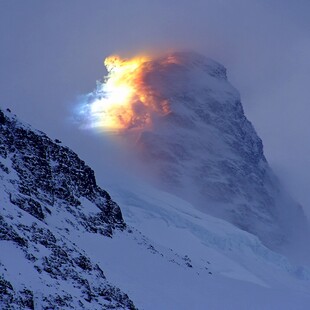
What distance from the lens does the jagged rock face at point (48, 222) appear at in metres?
35.9

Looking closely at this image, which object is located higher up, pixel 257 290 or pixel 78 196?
pixel 257 290

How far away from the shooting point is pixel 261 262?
125 m

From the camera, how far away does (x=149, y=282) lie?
182 ft

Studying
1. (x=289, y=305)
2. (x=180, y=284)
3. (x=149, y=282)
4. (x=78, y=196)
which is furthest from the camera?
(x=289, y=305)

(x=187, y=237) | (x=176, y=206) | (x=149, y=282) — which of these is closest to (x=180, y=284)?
(x=149, y=282)

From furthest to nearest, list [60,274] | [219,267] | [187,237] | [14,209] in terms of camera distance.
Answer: [187,237], [219,267], [14,209], [60,274]

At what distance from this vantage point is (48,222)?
5256 cm

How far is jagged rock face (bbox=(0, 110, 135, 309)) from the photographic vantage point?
3588 centimetres

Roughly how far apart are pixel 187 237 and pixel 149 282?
182 ft

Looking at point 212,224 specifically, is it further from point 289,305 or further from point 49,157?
point 49,157

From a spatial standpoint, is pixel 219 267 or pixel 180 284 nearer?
pixel 180 284

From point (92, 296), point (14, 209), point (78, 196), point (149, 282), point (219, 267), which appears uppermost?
point (219, 267)

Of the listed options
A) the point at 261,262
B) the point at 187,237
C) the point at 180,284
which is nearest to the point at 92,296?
the point at 180,284

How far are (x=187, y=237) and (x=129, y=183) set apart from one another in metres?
35.9
